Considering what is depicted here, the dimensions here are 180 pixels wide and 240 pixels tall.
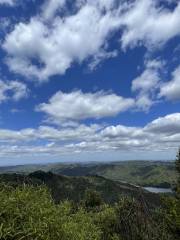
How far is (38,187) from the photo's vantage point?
20500 millimetres

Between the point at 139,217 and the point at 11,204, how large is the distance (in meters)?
8.69

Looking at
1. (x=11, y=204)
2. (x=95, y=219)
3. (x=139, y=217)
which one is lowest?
(x=95, y=219)

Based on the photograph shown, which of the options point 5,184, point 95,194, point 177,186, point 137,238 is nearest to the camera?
point 5,184

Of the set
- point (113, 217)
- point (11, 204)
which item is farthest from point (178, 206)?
point (11, 204)

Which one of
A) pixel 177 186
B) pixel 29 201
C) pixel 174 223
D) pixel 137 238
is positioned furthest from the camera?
pixel 177 186

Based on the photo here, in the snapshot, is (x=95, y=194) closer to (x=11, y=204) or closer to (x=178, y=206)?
(x=178, y=206)

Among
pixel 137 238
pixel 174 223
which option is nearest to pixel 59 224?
pixel 137 238

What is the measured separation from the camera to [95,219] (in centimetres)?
7475

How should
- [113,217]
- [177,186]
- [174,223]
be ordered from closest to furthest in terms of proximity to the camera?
1. [174,223]
2. [177,186]
3. [113,217]

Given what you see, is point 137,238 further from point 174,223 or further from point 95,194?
point 95,194

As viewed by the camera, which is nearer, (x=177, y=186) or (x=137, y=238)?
(x=137, y=238)

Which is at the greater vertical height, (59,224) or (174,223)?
(59,224)

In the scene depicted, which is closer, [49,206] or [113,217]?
[49,206]

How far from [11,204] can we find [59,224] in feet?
11.6
